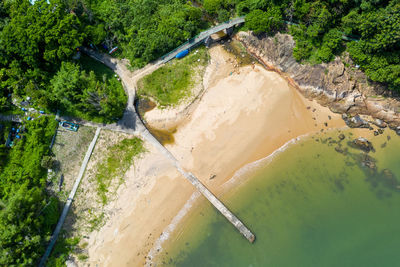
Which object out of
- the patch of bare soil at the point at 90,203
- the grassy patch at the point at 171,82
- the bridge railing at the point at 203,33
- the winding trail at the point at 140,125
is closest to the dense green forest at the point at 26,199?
the patch of bare soil at the point at 90,203

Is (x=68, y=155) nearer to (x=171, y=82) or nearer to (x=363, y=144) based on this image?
(x=171, y=82)

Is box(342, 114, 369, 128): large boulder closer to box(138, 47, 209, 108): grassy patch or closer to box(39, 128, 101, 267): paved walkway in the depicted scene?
box(138, 47, 209, 108): grassy patch

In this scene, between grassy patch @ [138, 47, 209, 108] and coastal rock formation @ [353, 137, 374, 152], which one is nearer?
coastal rock formation @ [353, 137, 374, 152]

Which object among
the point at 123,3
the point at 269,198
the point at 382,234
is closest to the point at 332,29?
the point at 269,198

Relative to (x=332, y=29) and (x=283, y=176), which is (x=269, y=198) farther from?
(x=332, y=29)

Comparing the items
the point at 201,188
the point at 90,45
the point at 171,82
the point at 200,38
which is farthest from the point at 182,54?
the point at 201,188

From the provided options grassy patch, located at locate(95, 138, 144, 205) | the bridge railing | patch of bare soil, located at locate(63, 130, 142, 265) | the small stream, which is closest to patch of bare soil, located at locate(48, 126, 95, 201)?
patch of bare soil, located at locate(63, 130, 142, 265)
